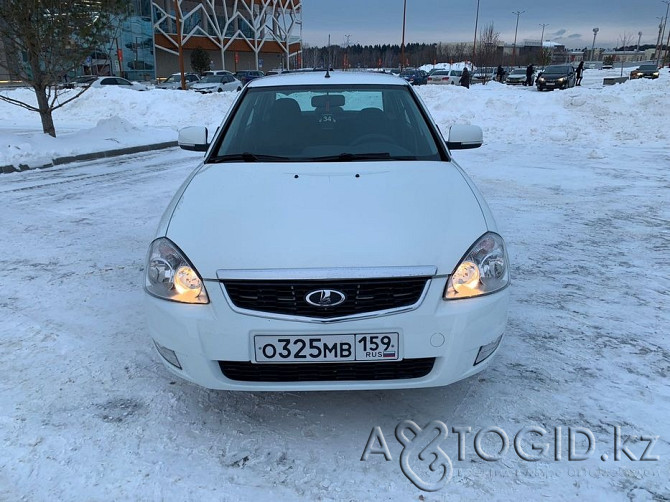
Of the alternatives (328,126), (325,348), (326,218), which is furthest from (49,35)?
(325,348)

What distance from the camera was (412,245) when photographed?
88.3 inches

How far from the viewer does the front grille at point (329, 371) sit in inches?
86.1

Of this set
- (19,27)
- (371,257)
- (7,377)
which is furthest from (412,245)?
(19,27)

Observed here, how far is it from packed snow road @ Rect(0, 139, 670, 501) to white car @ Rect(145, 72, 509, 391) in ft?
1.08

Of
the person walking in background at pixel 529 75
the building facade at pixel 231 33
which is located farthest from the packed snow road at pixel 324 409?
the building facade at pixel 231 33

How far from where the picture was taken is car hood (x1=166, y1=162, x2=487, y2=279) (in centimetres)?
219

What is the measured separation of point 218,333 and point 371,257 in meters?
0.71

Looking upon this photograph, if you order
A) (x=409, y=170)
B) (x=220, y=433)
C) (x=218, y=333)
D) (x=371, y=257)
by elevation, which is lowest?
(x=220, y=433)

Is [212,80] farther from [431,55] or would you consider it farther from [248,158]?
[431,55]

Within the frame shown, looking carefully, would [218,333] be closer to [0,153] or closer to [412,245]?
[412,245]

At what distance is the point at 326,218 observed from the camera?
7.87 feet

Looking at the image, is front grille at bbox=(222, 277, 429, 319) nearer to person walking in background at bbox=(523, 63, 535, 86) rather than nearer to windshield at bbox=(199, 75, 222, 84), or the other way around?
windshield at bbox=(199, 75, 222, 84)

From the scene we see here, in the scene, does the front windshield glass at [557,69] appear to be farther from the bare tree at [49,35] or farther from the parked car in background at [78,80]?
the bare tree at [49,35]

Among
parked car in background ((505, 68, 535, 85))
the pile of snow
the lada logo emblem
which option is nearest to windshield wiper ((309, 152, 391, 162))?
the lada logo emblem
